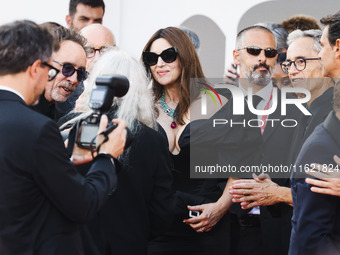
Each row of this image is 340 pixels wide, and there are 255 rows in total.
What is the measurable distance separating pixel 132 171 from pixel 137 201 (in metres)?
0.15

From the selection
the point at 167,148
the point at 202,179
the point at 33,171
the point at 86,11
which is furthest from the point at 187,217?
the point at 86,11

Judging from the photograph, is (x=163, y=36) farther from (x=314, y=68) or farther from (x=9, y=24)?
(x=9, y=24)

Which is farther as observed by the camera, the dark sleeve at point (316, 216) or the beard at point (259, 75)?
the beard at point (259, 75)

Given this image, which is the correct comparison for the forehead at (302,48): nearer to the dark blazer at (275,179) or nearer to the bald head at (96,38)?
the dark blazer at (275,179)

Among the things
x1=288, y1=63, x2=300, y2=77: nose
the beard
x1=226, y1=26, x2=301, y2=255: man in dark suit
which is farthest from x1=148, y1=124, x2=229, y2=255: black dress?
x1=288, y1=63, x2=300, y2=77: nose

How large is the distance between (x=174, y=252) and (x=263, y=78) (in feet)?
4.76

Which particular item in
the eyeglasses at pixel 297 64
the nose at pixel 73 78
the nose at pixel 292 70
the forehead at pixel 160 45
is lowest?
the nose at pixel 73 78

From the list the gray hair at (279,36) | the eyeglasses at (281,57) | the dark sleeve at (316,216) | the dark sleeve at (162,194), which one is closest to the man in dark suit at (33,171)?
the dark sleeve at (162,194)

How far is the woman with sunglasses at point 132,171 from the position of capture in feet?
8.51

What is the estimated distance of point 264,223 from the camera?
3561 mm

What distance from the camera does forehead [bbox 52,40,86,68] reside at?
3.53m

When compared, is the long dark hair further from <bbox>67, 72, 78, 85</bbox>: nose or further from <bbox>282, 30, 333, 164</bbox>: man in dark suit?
<bbox>282, 30, 333, 164</bbox>: man in dark suit

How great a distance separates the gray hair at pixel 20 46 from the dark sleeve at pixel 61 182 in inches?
10.3

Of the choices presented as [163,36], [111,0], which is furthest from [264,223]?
[111,0]
